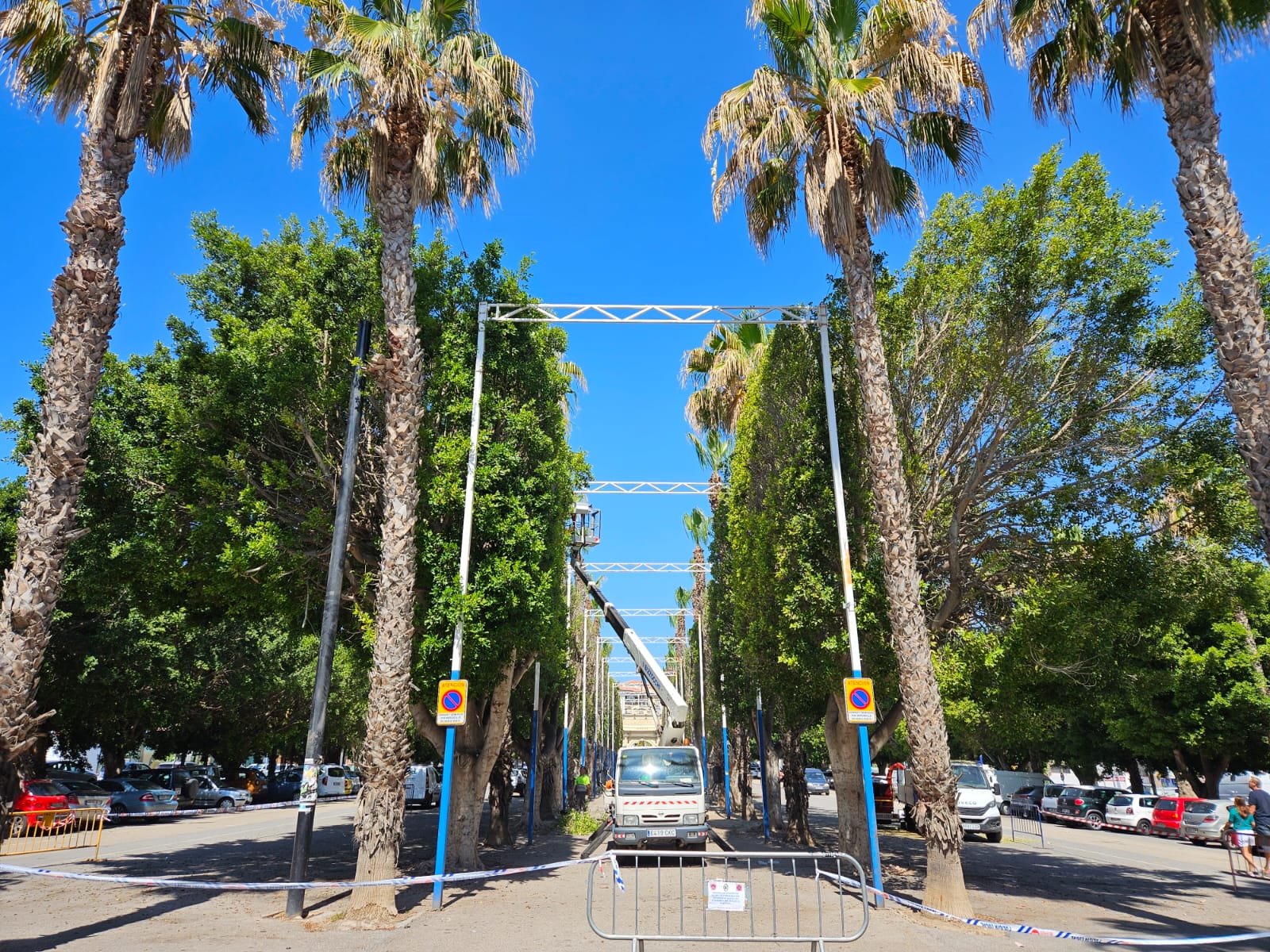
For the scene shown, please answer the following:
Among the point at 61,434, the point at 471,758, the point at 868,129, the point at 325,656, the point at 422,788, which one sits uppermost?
the point at 868,129

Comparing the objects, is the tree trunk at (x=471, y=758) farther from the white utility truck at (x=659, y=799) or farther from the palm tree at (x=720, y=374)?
the palm tree at (x=720, y=374)

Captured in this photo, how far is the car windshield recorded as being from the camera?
24766mm

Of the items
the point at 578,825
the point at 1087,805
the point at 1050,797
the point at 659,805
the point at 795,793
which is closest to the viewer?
the point at 659,805

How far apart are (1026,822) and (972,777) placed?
392 inches

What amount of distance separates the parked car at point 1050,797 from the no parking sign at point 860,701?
30.5 metres

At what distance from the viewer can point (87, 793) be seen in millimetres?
26766

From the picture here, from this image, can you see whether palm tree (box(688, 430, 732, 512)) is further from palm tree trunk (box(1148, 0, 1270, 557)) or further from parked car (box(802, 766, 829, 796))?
parked car (box(802, 766, 829, 796))

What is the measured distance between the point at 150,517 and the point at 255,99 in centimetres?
712

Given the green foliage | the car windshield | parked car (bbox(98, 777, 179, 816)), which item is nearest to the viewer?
the car windshield

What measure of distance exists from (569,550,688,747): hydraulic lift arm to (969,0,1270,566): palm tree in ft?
61.1

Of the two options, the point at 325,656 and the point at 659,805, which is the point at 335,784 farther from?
the point at 325,656

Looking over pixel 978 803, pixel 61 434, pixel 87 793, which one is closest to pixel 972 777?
pixel 978 803

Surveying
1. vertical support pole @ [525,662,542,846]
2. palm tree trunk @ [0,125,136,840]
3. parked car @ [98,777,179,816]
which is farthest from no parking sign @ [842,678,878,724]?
parked car @ [98,777,179,816]

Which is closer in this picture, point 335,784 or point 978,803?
point 978,803
